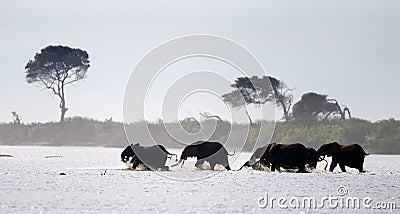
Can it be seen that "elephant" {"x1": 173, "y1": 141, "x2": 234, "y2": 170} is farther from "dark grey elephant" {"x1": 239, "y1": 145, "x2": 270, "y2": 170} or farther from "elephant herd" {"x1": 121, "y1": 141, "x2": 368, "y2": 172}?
"dark grey elephant" {"x1": 239, "y1": 145, "x2": 270, "y2": 170}

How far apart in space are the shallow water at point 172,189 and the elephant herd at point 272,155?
0.67 meters

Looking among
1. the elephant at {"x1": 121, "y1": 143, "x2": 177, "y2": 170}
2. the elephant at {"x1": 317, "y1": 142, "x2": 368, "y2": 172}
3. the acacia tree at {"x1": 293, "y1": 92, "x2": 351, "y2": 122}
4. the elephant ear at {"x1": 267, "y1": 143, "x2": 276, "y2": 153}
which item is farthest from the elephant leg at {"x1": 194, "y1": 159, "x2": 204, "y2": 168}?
the acacia tree at {"x1": 293, "y1": 92, "x2": 351, "y2": 122}

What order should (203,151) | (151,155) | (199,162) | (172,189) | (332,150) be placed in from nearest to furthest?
(172,189)
(203,151)
(151,155)
(199,162)
(332,150)

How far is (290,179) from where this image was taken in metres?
46.5

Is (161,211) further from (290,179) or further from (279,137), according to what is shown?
(279,137)

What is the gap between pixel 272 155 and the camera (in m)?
51.6

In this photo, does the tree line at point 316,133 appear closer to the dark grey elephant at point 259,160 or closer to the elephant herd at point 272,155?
the dark grey elephant at point 259,160

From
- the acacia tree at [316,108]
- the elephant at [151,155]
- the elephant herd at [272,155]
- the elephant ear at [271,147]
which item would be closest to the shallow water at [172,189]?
the elephant at [151,155]

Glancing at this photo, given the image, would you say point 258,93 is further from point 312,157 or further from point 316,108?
point 312,157

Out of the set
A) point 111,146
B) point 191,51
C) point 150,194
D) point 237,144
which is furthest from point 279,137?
point 150,194

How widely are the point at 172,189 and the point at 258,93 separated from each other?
6057 centimetres

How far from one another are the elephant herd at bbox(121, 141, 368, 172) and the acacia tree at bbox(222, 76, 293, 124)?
4615 centimetres

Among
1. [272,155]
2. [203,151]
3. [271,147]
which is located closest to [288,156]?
[271,147]

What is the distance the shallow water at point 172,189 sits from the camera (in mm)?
34188
